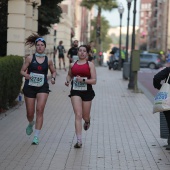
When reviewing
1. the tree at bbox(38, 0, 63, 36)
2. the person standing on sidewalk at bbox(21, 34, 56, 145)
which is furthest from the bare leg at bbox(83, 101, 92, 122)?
the tree at bbox(38, 0, 63, 36)

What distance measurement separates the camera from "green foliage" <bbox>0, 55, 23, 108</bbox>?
1321 cm

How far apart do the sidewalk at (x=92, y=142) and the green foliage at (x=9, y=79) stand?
37 centimetres

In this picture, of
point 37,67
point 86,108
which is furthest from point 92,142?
point 37,67

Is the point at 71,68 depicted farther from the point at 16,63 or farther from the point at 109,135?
the point at 16,63

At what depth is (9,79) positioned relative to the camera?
13922 millimetres

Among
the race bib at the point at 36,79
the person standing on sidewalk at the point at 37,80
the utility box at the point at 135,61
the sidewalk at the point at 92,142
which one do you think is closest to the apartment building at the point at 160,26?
the utility box at the point at 135,61

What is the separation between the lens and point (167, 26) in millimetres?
102062

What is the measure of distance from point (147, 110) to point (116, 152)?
6.66 meters

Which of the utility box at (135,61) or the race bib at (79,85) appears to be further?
the utility box at (135,61)

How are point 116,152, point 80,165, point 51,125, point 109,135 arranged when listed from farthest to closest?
point 51,125 < point 109,135 < point 116,152 < point 80,165

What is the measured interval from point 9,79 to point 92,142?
429 cm

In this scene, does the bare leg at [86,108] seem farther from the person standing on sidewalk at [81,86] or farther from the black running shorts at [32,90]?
the black running shorts at [32,90]

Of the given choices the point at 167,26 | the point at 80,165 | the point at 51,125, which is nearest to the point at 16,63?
the point at 51,125

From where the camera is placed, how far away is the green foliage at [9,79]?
13211 millimetres
